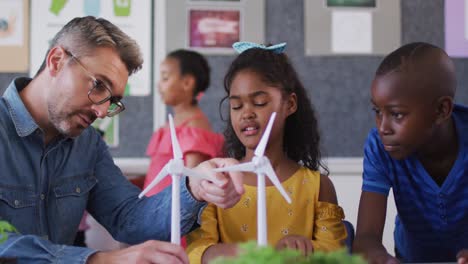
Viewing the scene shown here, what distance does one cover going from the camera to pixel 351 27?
2.36 metres

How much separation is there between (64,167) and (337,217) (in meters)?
0.58

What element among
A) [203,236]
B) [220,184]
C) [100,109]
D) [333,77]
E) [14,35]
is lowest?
[203,236]

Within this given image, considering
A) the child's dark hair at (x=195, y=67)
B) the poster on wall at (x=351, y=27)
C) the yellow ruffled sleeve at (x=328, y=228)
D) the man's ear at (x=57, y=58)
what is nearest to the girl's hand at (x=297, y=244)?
the yellow ruffled sleeve at (x=328, y=228)

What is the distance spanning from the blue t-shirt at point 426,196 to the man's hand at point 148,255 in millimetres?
527

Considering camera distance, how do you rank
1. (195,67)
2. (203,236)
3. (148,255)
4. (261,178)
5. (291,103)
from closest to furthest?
(261,178)
(148,255)
(203,236)
(291,103)
(195,67)

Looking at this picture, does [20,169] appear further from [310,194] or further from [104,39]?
[310,194]

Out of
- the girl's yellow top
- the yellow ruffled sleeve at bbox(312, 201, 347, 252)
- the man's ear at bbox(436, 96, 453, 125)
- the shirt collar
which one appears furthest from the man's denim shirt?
the man's ear at bbox(436, 96, 453, 125)

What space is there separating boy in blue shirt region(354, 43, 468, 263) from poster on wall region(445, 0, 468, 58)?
46.7 inches

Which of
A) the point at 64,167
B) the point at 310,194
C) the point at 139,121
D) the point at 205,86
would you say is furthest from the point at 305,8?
the point at 64,167

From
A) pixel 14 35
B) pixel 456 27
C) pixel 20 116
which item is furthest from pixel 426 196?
pixel 14 35

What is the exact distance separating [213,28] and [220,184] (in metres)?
1.52

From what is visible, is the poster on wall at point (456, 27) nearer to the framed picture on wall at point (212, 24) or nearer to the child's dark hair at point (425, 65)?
the framed picture on wall at point (212, 24)

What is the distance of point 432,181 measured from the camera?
1.17 m

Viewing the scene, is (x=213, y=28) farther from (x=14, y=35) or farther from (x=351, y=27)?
(x=14, y=35)
